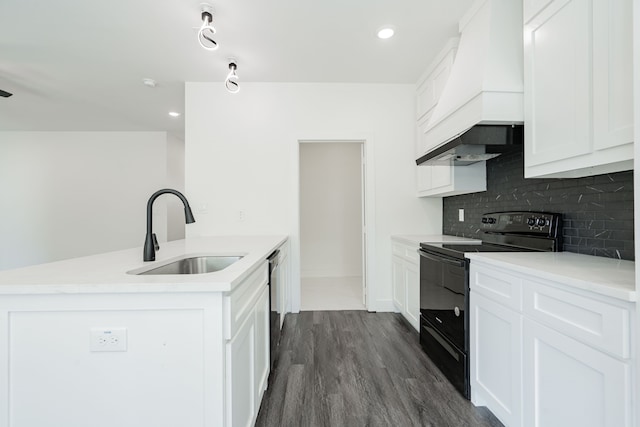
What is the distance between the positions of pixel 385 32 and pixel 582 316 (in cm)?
229

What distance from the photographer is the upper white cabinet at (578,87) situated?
1061 millimetres

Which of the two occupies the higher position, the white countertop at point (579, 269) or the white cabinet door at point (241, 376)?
the white countertop at point (579, 269)

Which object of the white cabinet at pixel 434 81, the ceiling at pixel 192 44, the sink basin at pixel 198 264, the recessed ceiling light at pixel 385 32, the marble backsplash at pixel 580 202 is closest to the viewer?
the marble backsplash at pixel 580 202

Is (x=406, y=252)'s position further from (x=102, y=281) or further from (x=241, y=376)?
(x=102, y=281)

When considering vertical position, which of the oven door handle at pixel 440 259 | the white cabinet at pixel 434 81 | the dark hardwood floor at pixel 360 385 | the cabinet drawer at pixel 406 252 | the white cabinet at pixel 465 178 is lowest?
the dark hardwood floor at pixel 360 385

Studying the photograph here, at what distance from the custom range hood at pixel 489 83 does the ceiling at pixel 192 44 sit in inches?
12.0

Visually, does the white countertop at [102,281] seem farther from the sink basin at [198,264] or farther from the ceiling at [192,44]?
the ceiling at [192,44]

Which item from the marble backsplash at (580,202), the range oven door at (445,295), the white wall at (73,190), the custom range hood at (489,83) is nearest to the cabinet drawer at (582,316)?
the range oven door at (445,295)

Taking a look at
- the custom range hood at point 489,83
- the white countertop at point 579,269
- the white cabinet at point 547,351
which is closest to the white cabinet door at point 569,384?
the white cabinet at point 547,351

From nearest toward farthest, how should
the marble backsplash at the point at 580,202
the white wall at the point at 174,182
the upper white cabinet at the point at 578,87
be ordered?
the upper white cabinet at the point at 578,87 → the marble backsplash at the point at 580,202 → the white wall at the point at 174,182

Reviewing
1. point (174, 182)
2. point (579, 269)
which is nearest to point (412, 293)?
point (579, 269)

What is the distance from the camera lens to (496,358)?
56.6 inches

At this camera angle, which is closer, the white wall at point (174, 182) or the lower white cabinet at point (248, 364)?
the lower white cabinet at point (248, 364)

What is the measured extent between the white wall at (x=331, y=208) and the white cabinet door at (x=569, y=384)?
3827 mm
